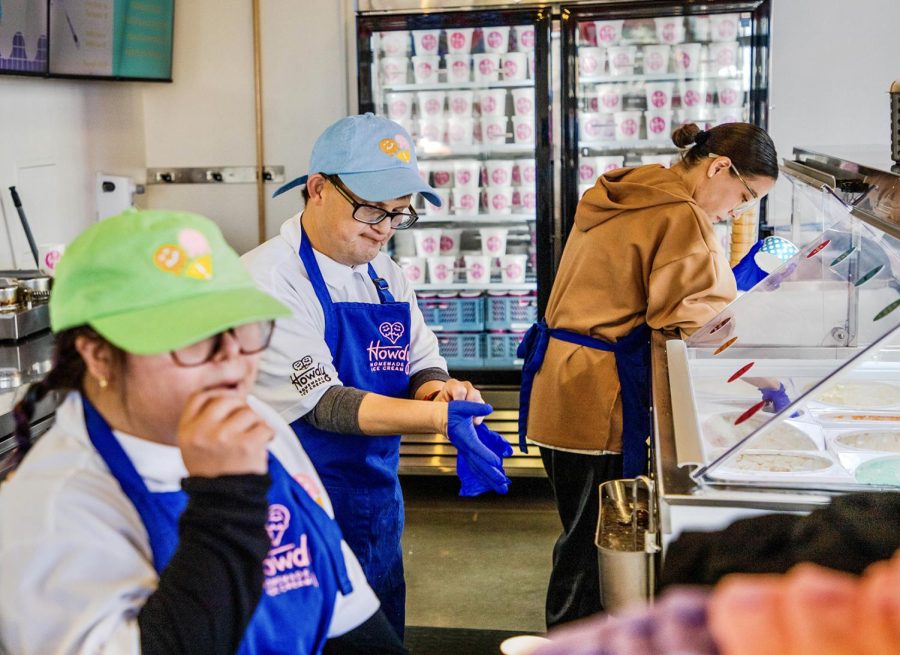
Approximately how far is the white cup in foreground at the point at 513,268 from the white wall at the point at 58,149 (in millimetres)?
2084

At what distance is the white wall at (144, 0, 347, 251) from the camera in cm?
524

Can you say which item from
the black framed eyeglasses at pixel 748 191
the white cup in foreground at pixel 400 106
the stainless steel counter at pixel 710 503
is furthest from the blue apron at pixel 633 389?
the white cup in foreground at pixel 400 106

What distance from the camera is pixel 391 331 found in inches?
95.5

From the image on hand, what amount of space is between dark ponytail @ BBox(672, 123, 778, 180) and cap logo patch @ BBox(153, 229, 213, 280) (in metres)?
2.19

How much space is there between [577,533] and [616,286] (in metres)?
0.81

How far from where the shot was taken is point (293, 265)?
229cm

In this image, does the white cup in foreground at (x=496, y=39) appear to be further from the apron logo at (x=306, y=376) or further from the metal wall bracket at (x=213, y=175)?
the apron logo at (x=306, y=376)

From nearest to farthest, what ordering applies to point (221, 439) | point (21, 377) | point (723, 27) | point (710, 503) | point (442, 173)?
point (221, 439)
point (710, 503)
point (21, 377)
point (723, 27)
point (442, 173)

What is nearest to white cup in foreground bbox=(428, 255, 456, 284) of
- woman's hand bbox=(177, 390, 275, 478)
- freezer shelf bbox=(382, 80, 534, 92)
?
freezer shelf bbox=(382, 80, 534, 92)

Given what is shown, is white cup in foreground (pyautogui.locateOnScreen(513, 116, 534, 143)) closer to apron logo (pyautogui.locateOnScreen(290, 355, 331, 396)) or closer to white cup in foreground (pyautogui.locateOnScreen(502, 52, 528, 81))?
white cup in foreground (pyautogui.locateOnScreen(502, 52, 528, 81))

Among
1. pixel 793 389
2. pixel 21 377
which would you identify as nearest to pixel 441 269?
pixel 21 377

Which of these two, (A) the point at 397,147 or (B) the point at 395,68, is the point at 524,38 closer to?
(B) the point at 395,68

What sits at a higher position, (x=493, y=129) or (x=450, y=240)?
(x=493, y=129)

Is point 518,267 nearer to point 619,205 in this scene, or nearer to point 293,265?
point 619,205
